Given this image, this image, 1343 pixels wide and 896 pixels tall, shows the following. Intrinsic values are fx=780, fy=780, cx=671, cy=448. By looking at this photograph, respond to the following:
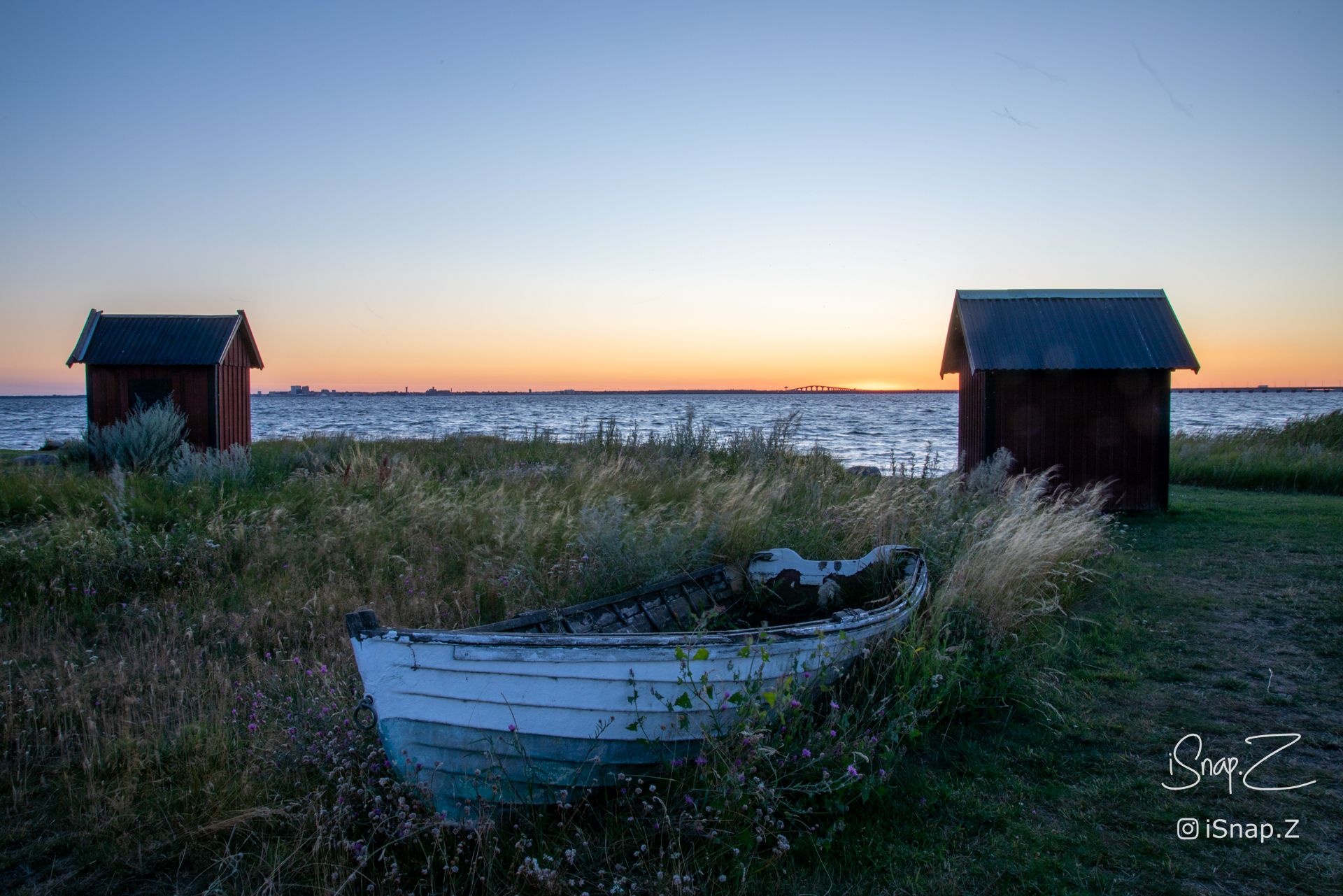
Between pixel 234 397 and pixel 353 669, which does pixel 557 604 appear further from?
pixel 234 397

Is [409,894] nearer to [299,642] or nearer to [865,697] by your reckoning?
[865,697]

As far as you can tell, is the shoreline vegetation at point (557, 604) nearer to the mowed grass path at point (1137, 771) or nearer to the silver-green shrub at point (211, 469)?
the mowed grass path at point (1137, 771)

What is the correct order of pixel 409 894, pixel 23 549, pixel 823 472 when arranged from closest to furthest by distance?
pixel 409 894, pixel 23 549, pixel 823 472

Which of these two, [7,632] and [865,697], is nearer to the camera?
[865,697]

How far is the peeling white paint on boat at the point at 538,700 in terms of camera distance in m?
3.70

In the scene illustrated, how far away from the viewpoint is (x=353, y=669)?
551 centimetres

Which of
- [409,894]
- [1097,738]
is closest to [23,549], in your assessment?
[409,894]

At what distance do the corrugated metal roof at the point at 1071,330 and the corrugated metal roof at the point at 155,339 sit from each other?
50.9ft

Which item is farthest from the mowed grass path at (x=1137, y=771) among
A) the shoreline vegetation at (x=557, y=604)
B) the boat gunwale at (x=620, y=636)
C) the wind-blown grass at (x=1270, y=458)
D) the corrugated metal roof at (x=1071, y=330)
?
the wind-blown grass at (x=1270, y=458)

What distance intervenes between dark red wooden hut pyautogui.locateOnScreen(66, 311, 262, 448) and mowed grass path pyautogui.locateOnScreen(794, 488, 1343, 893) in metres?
16.8

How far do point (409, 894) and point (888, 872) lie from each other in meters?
2.16

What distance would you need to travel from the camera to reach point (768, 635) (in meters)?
4.28

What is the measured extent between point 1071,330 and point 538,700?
13113 millimetres

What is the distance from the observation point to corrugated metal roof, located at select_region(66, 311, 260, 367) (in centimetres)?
1673
